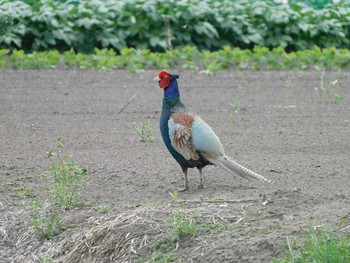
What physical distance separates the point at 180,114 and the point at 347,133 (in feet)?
9.25

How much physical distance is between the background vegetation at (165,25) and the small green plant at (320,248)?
11463 millimetres

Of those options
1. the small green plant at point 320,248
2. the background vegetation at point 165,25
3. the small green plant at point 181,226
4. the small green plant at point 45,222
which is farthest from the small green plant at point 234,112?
the background vegetation at point 165,25

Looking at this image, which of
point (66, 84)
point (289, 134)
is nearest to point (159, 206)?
point (289, 134)

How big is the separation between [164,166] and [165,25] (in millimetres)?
9844

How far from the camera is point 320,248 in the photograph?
17.7 feet

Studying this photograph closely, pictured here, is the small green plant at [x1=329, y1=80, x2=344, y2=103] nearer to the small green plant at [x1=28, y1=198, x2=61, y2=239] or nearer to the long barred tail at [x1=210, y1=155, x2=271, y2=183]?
the long barred tail at [x1=210, y1=155, x2=271, y2=183]

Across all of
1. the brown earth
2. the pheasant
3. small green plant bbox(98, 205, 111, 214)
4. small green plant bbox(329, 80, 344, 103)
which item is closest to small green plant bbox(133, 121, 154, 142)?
the brown earth

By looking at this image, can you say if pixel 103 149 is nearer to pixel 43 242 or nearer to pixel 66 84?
pixel 43 242

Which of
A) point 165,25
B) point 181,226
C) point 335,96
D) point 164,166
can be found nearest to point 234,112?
point 335,96

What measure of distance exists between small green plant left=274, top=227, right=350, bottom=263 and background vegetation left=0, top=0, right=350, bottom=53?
Result: 11463 mm

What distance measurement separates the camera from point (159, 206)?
6.86 m

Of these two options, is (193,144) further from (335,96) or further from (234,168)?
(335,96)

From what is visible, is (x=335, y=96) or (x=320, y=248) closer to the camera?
(x=320, y=248)

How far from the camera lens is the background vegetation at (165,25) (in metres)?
17.3
